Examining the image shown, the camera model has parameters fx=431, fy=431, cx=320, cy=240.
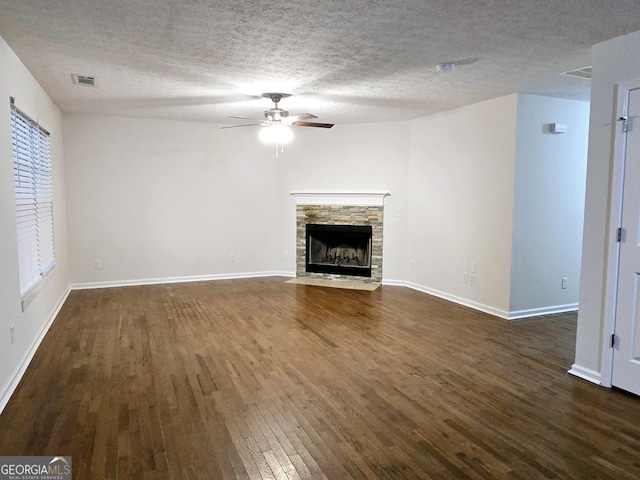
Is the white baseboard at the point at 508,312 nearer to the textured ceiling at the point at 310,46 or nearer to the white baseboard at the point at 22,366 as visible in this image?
the textured ceiling at the point at 310,46

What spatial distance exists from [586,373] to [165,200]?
5698 mm

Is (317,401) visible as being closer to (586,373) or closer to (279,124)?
(586,373)

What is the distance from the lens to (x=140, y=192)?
252 inches

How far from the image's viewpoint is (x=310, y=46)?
318 centimetres

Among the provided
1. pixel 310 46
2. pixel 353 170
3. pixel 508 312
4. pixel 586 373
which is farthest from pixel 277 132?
pixel 586 373

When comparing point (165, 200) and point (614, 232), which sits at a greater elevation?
point (165, 200)

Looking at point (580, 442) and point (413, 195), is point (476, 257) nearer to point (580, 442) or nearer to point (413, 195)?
point (413, 195)

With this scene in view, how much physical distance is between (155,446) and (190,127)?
5.24m

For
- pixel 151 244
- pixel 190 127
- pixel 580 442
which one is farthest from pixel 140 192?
pixel 580 442

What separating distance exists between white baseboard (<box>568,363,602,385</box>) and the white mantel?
12.4 feet

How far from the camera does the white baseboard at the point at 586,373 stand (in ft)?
10.4

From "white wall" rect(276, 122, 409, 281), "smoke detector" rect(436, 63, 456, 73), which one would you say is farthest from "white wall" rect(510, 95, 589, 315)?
"white wall" rect(276, 122, 409, 281)

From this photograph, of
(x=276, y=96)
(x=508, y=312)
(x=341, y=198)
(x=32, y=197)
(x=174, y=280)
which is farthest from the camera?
(x=341, y=198)

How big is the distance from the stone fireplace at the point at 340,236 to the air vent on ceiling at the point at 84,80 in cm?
349
